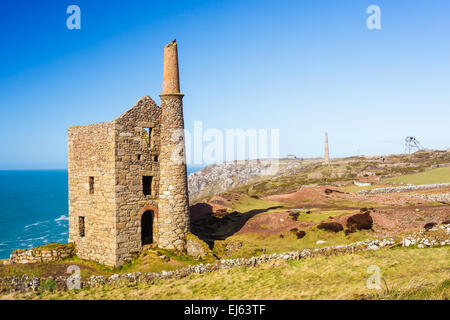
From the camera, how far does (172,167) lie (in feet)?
77.2

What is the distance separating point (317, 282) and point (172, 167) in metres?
12.0

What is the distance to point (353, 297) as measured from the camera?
12.3m

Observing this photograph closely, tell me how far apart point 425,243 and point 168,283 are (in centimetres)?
1416

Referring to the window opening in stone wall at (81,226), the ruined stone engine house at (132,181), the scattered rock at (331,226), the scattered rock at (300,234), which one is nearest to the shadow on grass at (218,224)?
the scattered rock at (300,234)

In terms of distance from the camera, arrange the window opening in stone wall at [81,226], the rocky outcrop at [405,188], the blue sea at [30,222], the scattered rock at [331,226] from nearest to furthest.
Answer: the window opening in stone wall at [81,226], the scattered rock at [331,226], the rocky outcrop at [405,188], the blue sea at [30,222]

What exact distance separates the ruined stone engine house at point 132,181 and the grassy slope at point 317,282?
5.32 metres

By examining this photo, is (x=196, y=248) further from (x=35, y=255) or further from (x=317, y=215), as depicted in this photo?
(x=317, y=215)

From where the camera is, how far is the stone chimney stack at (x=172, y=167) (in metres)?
23.3

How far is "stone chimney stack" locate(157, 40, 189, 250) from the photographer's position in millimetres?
23344

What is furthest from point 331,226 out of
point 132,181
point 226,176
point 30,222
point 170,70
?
point 30,222

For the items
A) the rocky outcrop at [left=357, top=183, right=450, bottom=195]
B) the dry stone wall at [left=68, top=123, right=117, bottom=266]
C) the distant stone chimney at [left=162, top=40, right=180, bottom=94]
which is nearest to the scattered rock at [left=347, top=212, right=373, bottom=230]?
the distant stone chimney at [left=162, top=40, right=180, bottom=94]

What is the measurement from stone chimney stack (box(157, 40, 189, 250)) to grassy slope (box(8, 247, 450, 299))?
216 inches

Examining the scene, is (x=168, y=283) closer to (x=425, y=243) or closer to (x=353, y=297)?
(x=353, y=297)

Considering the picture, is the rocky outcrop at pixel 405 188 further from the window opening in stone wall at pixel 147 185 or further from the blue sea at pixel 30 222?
the blue sea at pixel 30 222
